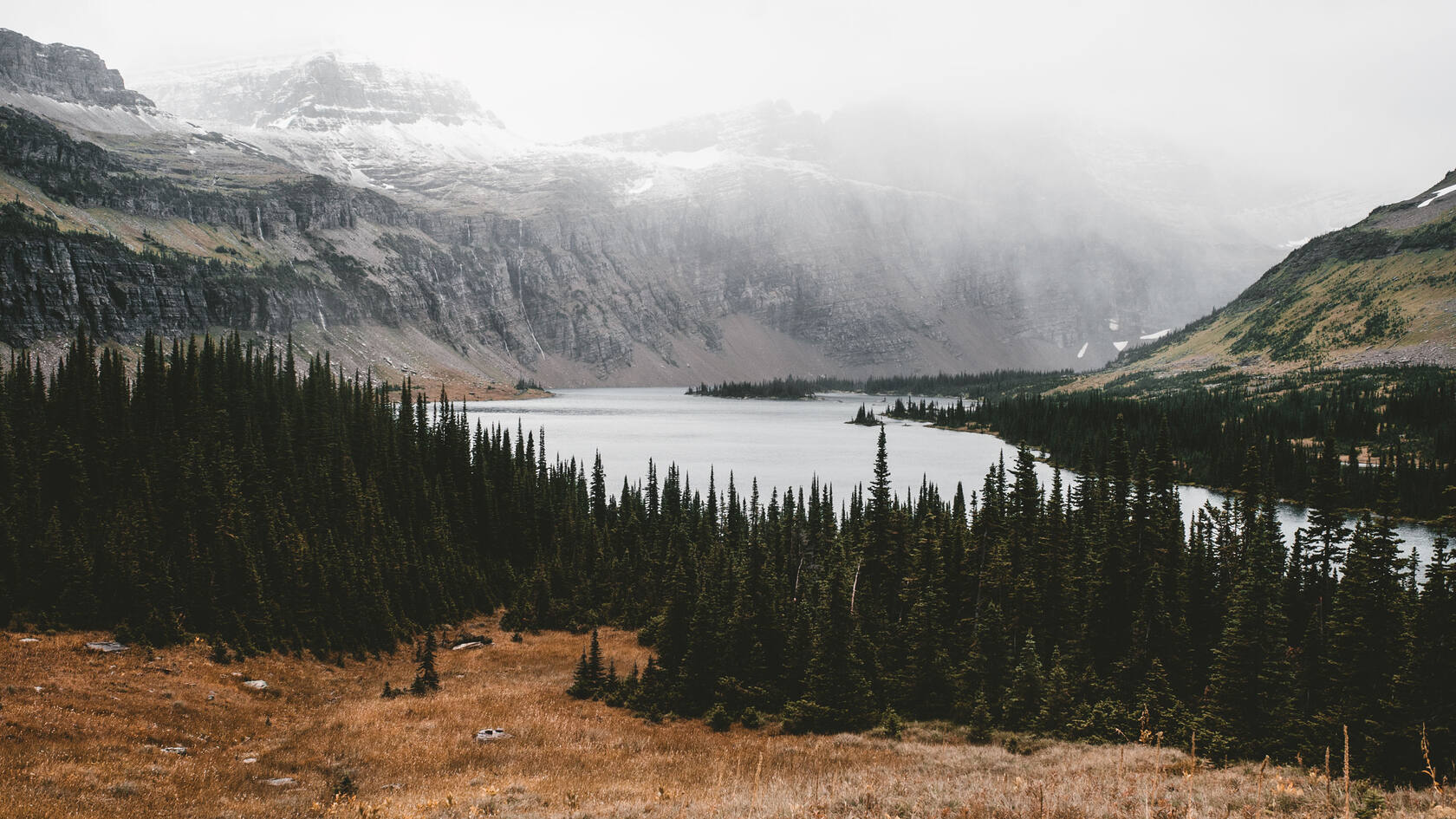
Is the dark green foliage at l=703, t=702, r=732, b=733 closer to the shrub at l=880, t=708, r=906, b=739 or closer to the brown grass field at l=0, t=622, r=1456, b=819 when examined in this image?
the brown grass field at l=0, t=622, r=1456, b=819

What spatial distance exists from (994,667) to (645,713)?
1681cm

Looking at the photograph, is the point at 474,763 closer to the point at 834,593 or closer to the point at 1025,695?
the point at 834,593

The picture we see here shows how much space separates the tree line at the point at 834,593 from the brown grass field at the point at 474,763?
3.67m

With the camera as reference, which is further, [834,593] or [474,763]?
A: [834,593]

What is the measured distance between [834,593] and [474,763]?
17.9 metres

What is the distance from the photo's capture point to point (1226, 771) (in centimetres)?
2047

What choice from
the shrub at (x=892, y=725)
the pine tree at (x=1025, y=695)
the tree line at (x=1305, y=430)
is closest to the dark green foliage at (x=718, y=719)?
the shrub at (x=892, y=725)

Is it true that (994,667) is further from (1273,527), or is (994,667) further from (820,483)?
(820,483)

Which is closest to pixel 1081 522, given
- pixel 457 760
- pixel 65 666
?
pixel 457 760

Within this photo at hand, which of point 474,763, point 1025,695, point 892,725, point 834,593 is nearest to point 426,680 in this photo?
point 474,763

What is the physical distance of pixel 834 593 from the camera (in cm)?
3784

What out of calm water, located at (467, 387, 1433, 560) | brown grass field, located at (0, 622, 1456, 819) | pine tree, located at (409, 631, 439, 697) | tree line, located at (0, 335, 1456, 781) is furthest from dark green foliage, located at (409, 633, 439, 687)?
calm water, located at (467, 387, 1433, 560)

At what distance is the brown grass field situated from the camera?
636 inches

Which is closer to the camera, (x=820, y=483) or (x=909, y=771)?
(x=909, y=771)
